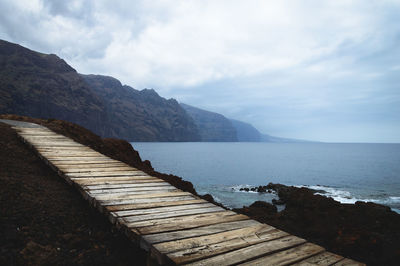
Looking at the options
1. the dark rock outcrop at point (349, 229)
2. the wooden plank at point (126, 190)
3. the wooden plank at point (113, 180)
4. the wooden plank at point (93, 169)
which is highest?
the wooden plank at point (93, 169)

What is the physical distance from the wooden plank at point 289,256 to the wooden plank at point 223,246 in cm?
28

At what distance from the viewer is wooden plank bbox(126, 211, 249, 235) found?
3.02m

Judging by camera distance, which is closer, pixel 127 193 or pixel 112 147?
pixel 127 193

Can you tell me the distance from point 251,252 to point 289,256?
412 mm

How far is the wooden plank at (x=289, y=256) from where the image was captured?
8.13 ft

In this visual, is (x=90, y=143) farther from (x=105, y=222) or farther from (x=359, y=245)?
(x=359, y=245)

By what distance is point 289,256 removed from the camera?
2654 mm

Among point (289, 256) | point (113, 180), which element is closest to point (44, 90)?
point (113, 180)

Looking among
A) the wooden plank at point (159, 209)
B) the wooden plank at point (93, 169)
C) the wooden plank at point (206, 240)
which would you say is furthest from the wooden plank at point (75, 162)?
the wooden plank at point (206, 240)

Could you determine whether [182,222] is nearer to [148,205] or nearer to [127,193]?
[148,205]

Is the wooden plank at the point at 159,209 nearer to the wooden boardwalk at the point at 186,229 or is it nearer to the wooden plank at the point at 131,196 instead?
the wooden boardwalk at the point at 186,229

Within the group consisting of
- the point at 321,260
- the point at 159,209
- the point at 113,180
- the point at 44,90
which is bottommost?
the point at 321,260

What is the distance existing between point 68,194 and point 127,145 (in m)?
8.81

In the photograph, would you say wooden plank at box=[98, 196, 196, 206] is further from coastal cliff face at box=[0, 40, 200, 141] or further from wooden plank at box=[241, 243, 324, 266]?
coastal cliff face at box=[0, 40, 200, 141]
